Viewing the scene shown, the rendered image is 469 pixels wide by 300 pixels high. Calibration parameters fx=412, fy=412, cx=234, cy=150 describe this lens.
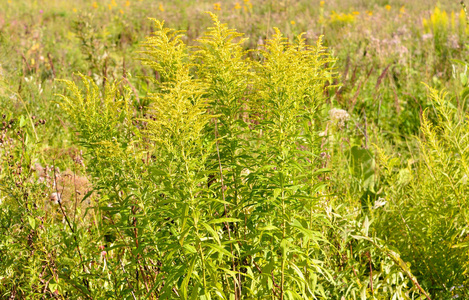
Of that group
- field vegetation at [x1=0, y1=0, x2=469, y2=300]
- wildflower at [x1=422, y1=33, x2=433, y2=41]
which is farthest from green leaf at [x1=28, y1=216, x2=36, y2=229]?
wildflower at [x1=422, y1=33, x2=433, y2=41]

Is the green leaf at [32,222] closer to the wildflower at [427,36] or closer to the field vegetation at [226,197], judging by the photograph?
the field vegetation at [226,197]

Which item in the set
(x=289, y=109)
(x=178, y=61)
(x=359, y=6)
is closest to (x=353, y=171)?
(x=289, y=109)

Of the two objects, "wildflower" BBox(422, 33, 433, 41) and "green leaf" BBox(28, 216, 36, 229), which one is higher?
"green leaf" BBox(28, 216, 36, 229)

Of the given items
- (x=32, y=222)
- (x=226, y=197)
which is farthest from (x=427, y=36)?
(x=32, y=222)

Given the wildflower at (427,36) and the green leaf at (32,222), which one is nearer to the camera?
the green leaf at (32,222)

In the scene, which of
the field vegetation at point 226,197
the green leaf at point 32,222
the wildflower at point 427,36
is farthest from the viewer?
the wildflower at point 427,36

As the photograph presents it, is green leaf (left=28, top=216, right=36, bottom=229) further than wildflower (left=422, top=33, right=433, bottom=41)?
No

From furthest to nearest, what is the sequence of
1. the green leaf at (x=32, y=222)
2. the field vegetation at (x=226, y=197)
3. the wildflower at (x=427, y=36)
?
the wildflower at (x=427, y=36) → the green leaf at (x=32, y=222) → the field vegetation at (x=226, y=197)

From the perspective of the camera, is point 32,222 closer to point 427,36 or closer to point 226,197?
point 226,197

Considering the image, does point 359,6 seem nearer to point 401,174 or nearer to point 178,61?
point 401,174

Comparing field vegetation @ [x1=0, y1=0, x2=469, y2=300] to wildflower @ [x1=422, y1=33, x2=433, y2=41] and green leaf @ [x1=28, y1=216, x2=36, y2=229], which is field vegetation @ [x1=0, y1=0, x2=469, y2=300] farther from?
wildflower @ [x1=422, y1=33, x2=433, y2=41]

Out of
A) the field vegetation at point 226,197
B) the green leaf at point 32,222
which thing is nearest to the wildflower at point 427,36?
the field vegetation at point 226,197

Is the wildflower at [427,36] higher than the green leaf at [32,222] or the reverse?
the reverse

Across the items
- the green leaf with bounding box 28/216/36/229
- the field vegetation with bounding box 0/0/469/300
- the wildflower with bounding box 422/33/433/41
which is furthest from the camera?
the wildflower with bounding box 422/33/433/41
